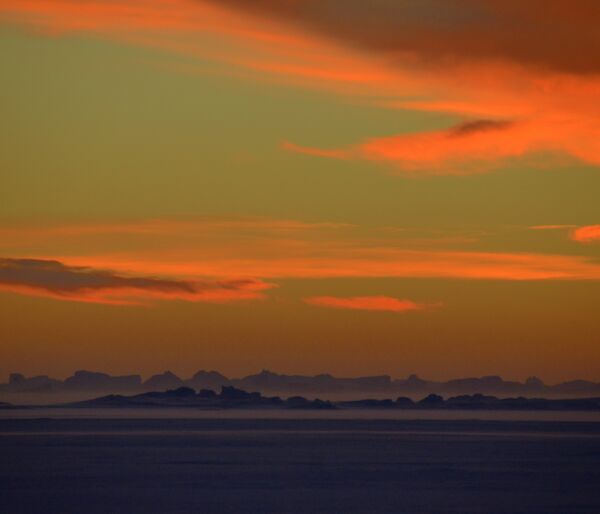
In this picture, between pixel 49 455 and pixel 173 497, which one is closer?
pixel 173 497

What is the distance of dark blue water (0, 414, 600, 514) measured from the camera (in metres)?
34.5

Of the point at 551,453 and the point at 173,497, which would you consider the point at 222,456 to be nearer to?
the point at 551,453

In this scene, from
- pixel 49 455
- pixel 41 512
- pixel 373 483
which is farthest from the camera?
pixel 49 455

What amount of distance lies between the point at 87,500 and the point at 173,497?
2.34 meters

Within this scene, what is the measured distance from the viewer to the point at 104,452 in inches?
2313

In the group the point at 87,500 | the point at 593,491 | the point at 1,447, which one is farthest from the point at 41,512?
the point at 1,447

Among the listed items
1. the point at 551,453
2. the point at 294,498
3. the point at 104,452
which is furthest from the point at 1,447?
the point at 294,498

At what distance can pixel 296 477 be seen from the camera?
4319 cm

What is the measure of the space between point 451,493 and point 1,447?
2975cm

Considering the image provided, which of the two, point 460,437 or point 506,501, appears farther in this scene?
point 460,437

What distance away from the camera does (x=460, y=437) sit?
8081 centimetres

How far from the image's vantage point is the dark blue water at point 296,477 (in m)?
34.5

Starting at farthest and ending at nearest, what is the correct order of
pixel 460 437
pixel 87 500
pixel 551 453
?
pixel 460 437 → pixel 551 453 → pixel 87 500

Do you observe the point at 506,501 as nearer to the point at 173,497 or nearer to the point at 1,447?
the point at 173,497
